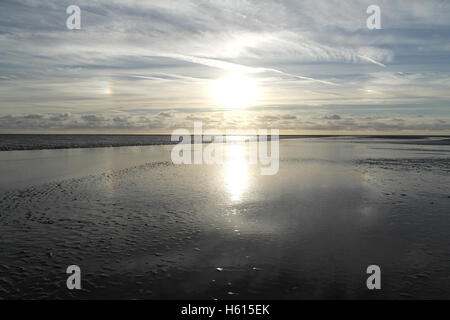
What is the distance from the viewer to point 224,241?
1000 centimetres

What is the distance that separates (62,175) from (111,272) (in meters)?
19.1

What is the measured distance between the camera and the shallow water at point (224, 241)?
712 cm

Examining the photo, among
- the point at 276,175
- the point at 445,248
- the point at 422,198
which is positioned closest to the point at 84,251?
the point at 445,248

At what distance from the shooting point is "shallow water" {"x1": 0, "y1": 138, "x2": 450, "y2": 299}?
23.4 ft

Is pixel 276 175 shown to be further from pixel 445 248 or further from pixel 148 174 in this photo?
pixel 445 248

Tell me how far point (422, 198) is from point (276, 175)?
10.9 metres

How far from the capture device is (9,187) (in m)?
18.7

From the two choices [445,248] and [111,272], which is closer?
[111,272]
